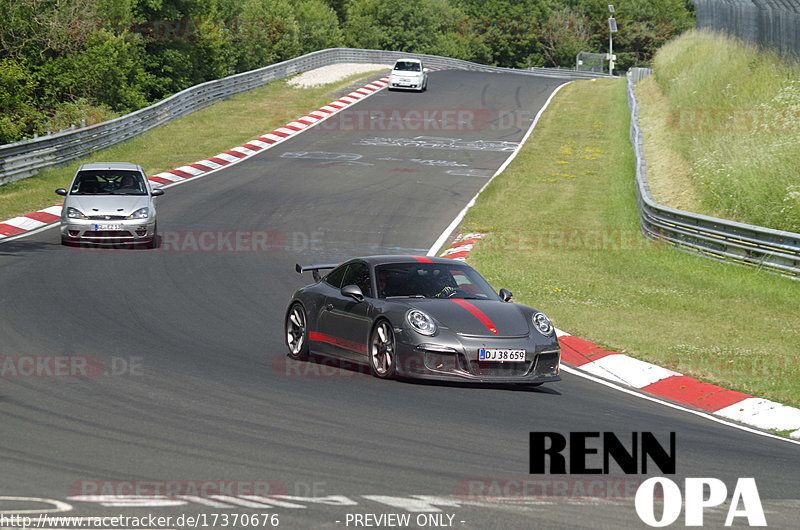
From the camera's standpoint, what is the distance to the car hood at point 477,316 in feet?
34.7

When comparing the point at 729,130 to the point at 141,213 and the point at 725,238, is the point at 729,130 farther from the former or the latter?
the point at 141,213

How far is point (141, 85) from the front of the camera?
169ft

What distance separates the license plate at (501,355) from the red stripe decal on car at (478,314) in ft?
0.75

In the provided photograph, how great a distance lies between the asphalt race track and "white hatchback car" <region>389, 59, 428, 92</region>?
1240 inches

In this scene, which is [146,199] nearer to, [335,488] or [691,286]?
[691,286]

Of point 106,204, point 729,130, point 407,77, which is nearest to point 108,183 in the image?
point 106,204

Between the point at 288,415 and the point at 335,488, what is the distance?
2179mm

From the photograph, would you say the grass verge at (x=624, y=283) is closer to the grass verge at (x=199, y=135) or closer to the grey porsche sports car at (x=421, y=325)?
the grey porsche sports car at (x=421, y=325)

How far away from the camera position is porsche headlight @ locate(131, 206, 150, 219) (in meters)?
20.8

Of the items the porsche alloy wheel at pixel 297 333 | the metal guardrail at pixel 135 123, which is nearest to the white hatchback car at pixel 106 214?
the metal guardrail at pixel 135 123

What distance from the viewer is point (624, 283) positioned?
1814 cm

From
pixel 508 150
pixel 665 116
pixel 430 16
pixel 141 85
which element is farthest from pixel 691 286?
pixel 430 16

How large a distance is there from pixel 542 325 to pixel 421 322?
134 centimetres

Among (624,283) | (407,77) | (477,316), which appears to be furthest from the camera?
(407,77)
